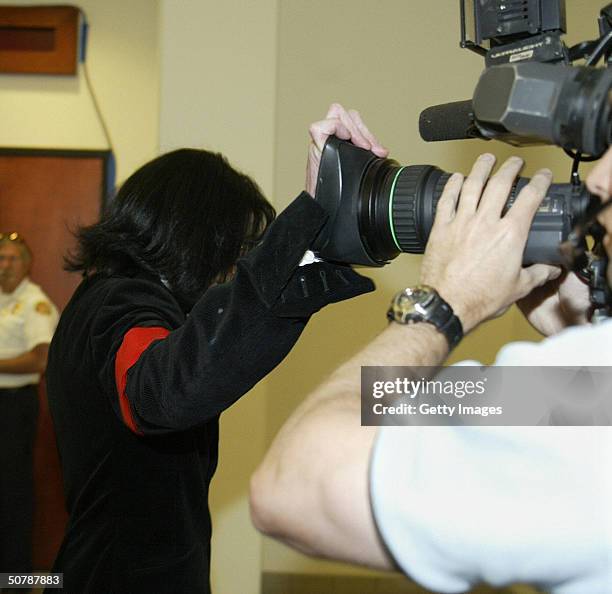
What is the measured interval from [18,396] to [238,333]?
2.11 meters

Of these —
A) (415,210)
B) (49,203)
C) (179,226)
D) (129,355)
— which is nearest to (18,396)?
(49,203)

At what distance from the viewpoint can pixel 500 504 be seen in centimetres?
53

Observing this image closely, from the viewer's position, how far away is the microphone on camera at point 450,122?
0.86 meters

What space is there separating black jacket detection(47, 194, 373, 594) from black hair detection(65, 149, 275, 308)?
0.12 ft

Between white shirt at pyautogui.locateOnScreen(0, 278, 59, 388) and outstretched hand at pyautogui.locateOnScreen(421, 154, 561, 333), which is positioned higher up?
outstretched hand at pyautogui.locateOnScreen(421, 154, 561, 333)

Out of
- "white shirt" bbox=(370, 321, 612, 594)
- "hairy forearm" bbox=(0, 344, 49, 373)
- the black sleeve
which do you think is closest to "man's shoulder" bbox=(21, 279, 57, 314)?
"hairy forearm" bbox=(0, 344, 49, 373)

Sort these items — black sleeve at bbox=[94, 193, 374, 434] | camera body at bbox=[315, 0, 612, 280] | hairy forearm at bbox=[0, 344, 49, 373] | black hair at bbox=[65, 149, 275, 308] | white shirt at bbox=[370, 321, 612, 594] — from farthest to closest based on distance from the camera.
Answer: hairy forearm at bbox=[0, 344, 49, 373]
black hair at bbox=[65, 149, 275, 308]
black sleeve at bbox=[94, 193, 374, 434]
camera body at bbox=[315, 0, 612, 280]
white shirt at bbox=[370, 321, 612, 594]

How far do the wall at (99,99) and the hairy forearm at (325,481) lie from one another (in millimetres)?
2796

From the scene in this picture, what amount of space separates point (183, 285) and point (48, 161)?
229 cm

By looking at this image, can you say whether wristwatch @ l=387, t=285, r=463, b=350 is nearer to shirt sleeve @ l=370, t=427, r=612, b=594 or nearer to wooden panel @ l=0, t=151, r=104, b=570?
shirt sleeve @ l=370, t=427, r=612, b=594

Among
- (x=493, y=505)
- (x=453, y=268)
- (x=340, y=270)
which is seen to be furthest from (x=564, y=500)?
(x=340, y=270)

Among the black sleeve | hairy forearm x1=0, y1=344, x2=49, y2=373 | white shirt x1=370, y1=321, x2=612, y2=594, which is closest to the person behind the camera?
white shirt x1=370, y1=321, x2=612, y2=594

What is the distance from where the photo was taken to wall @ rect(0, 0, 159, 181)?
3.26 metres

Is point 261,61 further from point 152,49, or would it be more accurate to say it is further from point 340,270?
point 152,49
